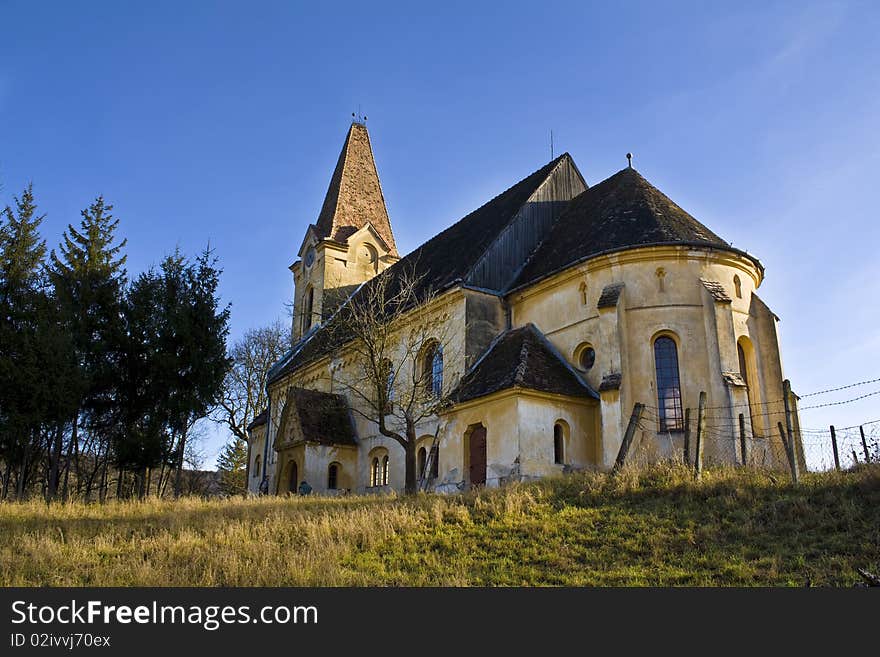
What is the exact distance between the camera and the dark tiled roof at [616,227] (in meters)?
22.5

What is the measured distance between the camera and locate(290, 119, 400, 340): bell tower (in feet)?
137

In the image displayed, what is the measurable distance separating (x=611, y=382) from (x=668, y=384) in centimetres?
195

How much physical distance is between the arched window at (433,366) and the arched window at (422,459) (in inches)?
88.8

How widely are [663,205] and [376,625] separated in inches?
823

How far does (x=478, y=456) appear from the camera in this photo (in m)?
22.5

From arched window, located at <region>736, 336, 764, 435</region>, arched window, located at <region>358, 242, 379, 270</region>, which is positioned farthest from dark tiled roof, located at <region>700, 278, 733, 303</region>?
arched window, located at <region>358, 242, 379, 270</region>

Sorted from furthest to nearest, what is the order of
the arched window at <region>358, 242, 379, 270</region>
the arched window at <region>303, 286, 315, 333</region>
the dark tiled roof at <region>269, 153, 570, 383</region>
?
the arched window at <region>358, 242, 379, 270</region>, the arched window at <region>303, 286, 315, 333</region>, the dark tiled roof at <region>269, 153, 570, 383</region>

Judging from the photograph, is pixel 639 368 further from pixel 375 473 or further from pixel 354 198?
pixel 354 198

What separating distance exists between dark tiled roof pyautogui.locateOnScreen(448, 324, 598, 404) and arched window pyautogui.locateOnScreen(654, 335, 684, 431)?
6.46 feet

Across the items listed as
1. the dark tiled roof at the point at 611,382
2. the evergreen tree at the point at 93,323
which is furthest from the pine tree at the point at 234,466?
the dark tiled roof at the point at 611,382

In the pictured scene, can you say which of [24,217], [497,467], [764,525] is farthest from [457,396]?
[24,217]

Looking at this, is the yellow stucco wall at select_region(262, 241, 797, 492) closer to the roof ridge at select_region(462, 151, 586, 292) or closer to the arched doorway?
the roof ridge at select_region(462, 151, 586, 292)

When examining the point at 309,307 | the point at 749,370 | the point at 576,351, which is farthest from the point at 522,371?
the point at 309,307

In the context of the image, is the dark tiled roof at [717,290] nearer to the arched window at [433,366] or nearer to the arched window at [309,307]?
the arched window at [433,366]
